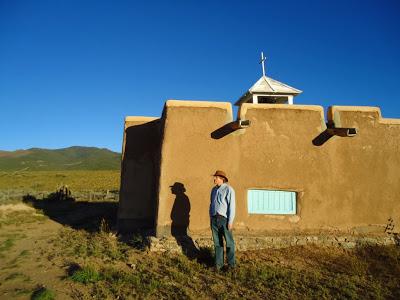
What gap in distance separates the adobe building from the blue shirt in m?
1.45

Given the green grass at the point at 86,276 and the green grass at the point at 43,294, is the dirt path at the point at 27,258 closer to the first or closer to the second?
the green grass at the point at 43,294

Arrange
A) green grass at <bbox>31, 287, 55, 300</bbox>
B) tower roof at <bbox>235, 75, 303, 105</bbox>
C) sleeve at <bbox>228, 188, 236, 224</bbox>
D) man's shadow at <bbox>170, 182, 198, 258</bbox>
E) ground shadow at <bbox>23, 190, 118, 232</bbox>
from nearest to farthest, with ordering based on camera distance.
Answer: green grass at <bbox>31, 287, 55, 300</bbox> → sleeve at <bbox>228, 188, 236, 224</bbox> → man's shadow at <bbox>170, 182, 198, 258</bbox> → tower roof at <bbox>235, 75, 303, 105</bbox> → ground shadow at <bbox>23, 190, 118, 232</bbox>

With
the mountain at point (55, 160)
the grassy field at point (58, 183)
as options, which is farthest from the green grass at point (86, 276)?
the mountain at point (55, 160)

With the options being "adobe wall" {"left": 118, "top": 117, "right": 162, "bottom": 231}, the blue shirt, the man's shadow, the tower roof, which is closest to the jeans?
the blue shirt

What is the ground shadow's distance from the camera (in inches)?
514

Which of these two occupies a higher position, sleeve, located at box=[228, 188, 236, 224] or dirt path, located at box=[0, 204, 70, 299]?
sleeve, located at box=[228, 188, 236, 224]

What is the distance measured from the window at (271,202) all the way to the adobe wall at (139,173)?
304 cm

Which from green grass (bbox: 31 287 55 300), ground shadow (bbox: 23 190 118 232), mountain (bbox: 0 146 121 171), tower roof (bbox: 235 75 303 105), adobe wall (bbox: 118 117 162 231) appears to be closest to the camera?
green grass (bbox: 31 287 55 300)

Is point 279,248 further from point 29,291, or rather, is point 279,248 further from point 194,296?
point 29,291

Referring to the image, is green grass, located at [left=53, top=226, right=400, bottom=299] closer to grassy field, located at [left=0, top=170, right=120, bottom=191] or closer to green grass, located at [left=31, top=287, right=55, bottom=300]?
green grass, located at [left=31, top=287, right=55, bottom=300]

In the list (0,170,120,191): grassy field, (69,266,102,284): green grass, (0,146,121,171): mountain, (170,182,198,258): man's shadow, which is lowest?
(69,266,102,284): green grass

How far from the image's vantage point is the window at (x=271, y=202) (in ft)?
31.2

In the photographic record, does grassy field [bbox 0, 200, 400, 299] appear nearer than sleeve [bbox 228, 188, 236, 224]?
Yes

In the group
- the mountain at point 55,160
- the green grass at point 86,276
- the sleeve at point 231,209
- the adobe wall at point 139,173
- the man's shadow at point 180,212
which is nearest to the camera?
the green grass at point 86,276
